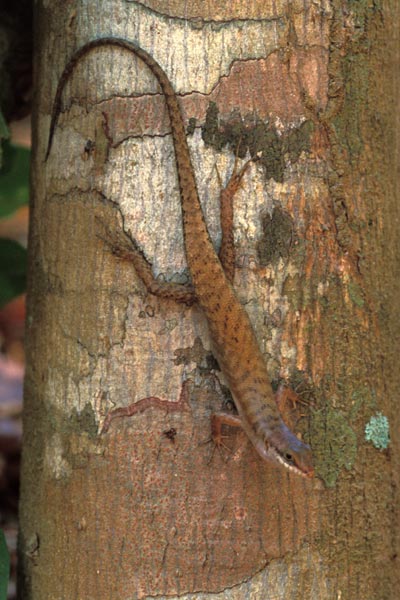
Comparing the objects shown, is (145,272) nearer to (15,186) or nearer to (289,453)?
(289,453)

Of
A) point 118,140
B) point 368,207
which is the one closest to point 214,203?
point 118,140

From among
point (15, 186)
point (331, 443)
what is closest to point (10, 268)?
point (15, 186)

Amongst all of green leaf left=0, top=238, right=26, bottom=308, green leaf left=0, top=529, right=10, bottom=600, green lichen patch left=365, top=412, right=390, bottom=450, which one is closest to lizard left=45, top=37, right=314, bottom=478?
green lichen patch left=365, top=412, right=390, bottom=450

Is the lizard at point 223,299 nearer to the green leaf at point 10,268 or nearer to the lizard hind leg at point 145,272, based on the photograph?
the lizard hind leg at point 145,272

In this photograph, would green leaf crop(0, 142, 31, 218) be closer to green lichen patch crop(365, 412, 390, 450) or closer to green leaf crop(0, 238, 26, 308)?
green leaf crop(0, 238, 26, 308)

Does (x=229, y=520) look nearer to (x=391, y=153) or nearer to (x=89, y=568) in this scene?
(x=89, y=568)

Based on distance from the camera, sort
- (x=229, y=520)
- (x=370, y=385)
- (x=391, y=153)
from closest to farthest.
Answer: (x=229, y=520) < (x=370, y=385) < (x=391, y=153)
